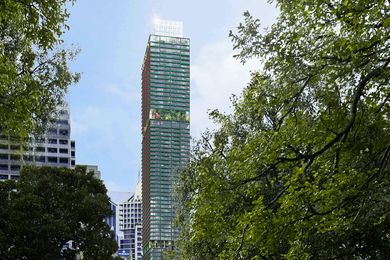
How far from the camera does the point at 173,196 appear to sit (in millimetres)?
19703

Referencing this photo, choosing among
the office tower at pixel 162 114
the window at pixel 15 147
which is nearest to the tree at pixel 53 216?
the office tower at pixel 162 114

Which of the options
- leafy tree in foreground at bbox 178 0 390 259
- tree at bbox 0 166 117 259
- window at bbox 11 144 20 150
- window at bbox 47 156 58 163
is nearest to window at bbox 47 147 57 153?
window at bbox 47 156 58 163

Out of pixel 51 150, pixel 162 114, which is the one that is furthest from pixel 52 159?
pixel 162 114

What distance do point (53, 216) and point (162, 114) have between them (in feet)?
115

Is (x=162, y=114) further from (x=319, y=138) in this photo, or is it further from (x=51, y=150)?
(x=319, y=138)

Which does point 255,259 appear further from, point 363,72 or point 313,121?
point 363,72

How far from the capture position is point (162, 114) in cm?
5762

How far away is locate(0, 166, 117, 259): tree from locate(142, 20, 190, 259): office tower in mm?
3309

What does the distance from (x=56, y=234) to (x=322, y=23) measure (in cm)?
1795

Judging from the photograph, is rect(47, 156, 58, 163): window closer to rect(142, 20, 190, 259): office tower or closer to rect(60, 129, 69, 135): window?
rect(60, 129, 69, 135): window

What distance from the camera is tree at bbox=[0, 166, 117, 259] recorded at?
22.6m

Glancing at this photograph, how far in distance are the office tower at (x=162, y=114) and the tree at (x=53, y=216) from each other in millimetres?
3309

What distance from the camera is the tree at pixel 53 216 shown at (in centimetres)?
2259

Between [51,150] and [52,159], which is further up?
[51,150]
